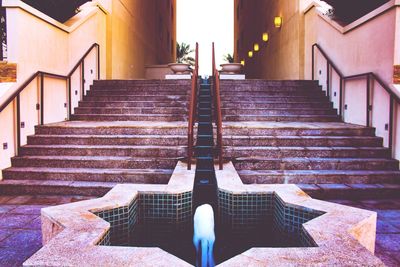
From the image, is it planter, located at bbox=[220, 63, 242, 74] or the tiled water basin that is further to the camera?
planter, located at bbox=[220, 63, 242, 74]

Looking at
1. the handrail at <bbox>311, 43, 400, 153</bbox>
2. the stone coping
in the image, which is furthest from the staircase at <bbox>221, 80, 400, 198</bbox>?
the stone coping

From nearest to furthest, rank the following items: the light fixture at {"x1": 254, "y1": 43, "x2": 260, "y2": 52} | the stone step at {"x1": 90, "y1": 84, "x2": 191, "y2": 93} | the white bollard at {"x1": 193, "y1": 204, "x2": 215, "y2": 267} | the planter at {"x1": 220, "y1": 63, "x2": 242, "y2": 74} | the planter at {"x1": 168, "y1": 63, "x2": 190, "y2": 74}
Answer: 1. the white bollard at {"x1": 193, "y1": 204, "x2": 215, "y2": 267}
2. the stone step at {"x1": 90, "y1": 84, "x2": 191, "y2": 93}
3. the planter at {"x1": 168, "y1": 63, "x2": 190, "y2": 74}
4. the planter at {"x1": 220, "y1": 63, "x2": 242, "y2": 74}
5. the light fixture at {"x1": 254, "y1": 43, "x2": 260, "y2": 52}

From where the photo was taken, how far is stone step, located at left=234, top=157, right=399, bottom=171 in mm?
5691

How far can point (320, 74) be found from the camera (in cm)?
933

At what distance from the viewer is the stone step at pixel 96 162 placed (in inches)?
224

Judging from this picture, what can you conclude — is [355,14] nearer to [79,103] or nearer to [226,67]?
[226,67]

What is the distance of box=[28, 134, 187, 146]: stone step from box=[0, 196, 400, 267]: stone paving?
1.49 m

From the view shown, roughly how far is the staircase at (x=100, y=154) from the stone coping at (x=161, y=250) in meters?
1.80

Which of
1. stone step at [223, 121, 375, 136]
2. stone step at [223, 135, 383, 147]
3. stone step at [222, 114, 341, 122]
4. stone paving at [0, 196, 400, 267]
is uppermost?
stone step at [222, 114, 341, 122]

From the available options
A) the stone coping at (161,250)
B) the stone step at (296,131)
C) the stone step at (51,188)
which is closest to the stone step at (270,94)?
the stone step at (296,131)

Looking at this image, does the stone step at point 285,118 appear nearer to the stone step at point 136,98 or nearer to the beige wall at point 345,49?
the beige wall at point 345,49

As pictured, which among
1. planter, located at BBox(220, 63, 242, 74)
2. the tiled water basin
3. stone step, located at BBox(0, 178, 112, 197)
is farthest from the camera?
planter, located at BBox(220, 63, 242, 74)

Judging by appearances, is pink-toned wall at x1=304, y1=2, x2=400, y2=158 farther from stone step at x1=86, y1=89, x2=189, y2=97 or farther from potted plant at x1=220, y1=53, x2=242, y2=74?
potted plant at x1=220, y1=53, x2=242, y2=74

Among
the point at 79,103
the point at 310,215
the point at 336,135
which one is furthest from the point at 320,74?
the point at 310,215
